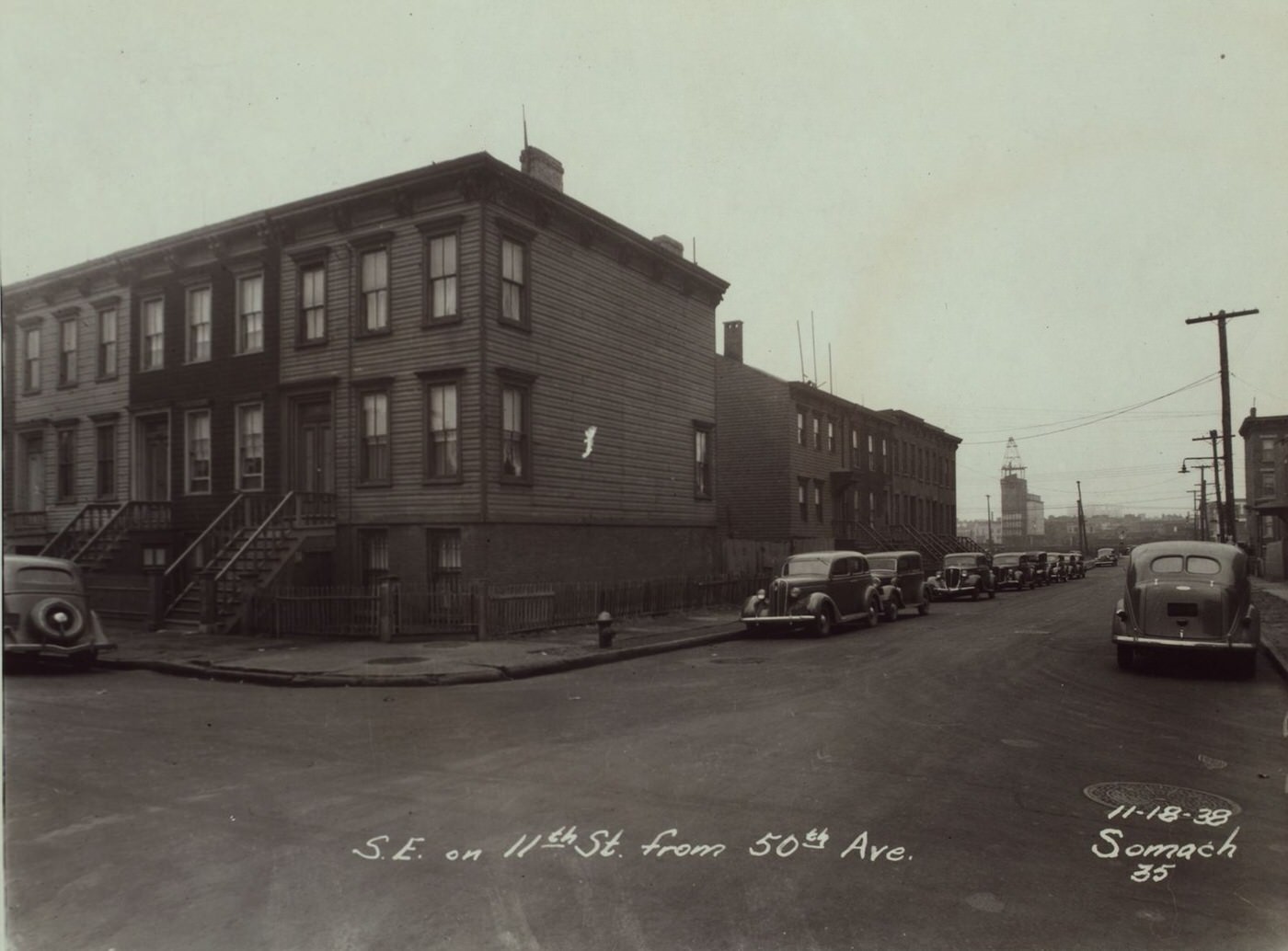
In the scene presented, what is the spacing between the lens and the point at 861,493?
43.4m

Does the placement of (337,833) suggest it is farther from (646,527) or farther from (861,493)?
(861,493)

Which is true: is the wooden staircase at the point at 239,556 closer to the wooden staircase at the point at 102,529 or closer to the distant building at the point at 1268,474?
the wooden staircase at the point at 102,529

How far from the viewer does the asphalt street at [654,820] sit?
14.2 feet

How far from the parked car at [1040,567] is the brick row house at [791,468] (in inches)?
253

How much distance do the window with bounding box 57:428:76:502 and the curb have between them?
1193 centimetres

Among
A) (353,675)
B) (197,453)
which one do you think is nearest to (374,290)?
(197,453)

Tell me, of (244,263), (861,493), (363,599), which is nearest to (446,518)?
(363,599)

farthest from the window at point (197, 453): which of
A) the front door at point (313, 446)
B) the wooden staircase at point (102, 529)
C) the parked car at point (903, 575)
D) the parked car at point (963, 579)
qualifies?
the parked car at point (963, 579)

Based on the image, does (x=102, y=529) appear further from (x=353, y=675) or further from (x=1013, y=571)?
(x=1013, y=571)

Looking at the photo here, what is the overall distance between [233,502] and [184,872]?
17.4m

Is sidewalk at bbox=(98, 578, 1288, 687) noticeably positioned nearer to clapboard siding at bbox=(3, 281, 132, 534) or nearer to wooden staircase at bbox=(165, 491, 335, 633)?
wooden staircase at bbox=(165, 491, 335, 633)

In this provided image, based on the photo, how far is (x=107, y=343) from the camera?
944 inches

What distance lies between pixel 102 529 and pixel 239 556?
4374mm

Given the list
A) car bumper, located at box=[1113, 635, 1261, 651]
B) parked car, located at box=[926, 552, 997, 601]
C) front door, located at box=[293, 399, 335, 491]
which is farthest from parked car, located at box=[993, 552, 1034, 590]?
front door, located at box=[293, 399, 335, 491]
